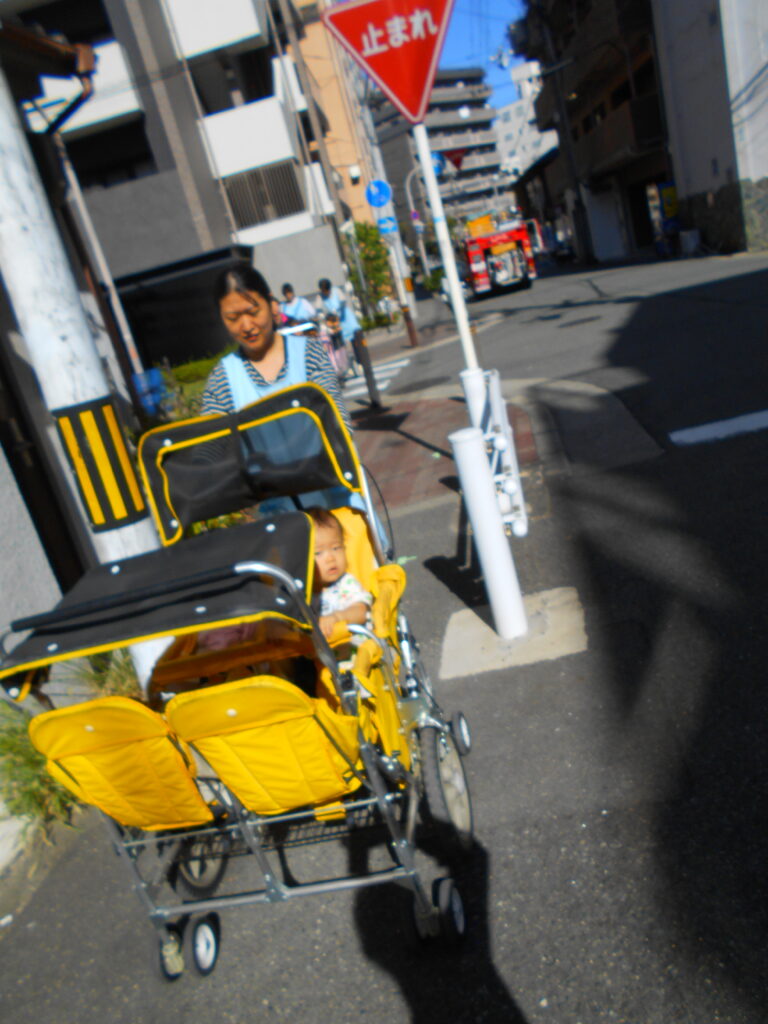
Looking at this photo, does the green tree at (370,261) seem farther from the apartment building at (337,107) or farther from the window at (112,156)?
the window at (112,156)

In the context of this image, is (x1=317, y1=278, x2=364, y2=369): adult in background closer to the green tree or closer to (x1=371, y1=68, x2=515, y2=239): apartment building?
the green tree

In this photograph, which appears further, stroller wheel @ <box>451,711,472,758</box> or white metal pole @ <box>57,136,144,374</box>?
white metal pole @ <box>57,136,144,374</box>

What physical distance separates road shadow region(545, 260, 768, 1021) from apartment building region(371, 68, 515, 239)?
93072 mm

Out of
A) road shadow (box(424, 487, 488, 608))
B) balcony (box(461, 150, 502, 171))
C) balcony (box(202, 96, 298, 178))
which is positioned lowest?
road shadow (box(424, 487, 488, 608))

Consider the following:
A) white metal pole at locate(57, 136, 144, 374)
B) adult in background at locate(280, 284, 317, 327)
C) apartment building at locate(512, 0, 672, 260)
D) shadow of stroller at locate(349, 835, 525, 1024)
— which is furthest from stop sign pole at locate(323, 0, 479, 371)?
apartment building at locate(512, 0, 672, 260)

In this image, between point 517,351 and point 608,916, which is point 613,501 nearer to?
point 608,916

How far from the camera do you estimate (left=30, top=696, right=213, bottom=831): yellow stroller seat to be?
2199mm

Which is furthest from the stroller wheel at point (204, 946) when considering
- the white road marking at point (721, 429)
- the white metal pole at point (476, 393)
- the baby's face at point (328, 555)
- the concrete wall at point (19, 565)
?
the white road marking at point (721, 429)

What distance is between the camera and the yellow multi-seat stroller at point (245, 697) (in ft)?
7.05

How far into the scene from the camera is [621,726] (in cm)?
332

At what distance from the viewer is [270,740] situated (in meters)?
2.20

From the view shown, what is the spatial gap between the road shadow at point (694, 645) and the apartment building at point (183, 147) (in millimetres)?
18370

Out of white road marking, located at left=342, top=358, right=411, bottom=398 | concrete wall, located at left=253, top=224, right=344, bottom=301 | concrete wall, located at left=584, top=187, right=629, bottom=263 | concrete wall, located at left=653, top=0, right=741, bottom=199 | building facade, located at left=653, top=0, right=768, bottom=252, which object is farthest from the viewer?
concrete wall, located at left=584, top=187, right=629, bottom=263

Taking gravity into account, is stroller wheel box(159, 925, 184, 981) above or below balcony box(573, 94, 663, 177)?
below
